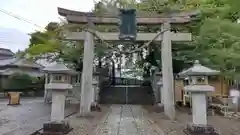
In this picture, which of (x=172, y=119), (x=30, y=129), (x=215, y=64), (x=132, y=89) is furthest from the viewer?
(x=132, y=89)

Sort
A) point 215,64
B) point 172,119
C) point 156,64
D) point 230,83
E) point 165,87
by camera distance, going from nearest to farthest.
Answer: point 172,119
point 165,87
point 215,64
point 230,83
point 156,64

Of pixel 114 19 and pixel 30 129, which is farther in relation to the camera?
pixel 114 19

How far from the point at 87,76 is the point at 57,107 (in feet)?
13.8

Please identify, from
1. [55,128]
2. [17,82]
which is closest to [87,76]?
[55,128]

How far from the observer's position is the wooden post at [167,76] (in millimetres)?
12204

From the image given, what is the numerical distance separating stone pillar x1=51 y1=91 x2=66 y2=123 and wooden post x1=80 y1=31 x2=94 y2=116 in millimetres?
3750

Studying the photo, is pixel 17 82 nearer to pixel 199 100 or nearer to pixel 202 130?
pixel 199 100

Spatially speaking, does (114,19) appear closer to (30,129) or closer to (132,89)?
(30,129)

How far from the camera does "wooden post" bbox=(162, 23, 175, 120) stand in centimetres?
1220

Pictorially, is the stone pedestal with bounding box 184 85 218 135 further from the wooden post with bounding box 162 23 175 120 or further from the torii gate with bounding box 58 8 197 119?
the torii gate with bounding box 58 8 197 119

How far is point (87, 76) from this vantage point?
500 inches

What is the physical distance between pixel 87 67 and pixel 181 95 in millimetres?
8718

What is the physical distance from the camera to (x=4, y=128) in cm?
878

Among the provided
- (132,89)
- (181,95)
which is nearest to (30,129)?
(181,95)
